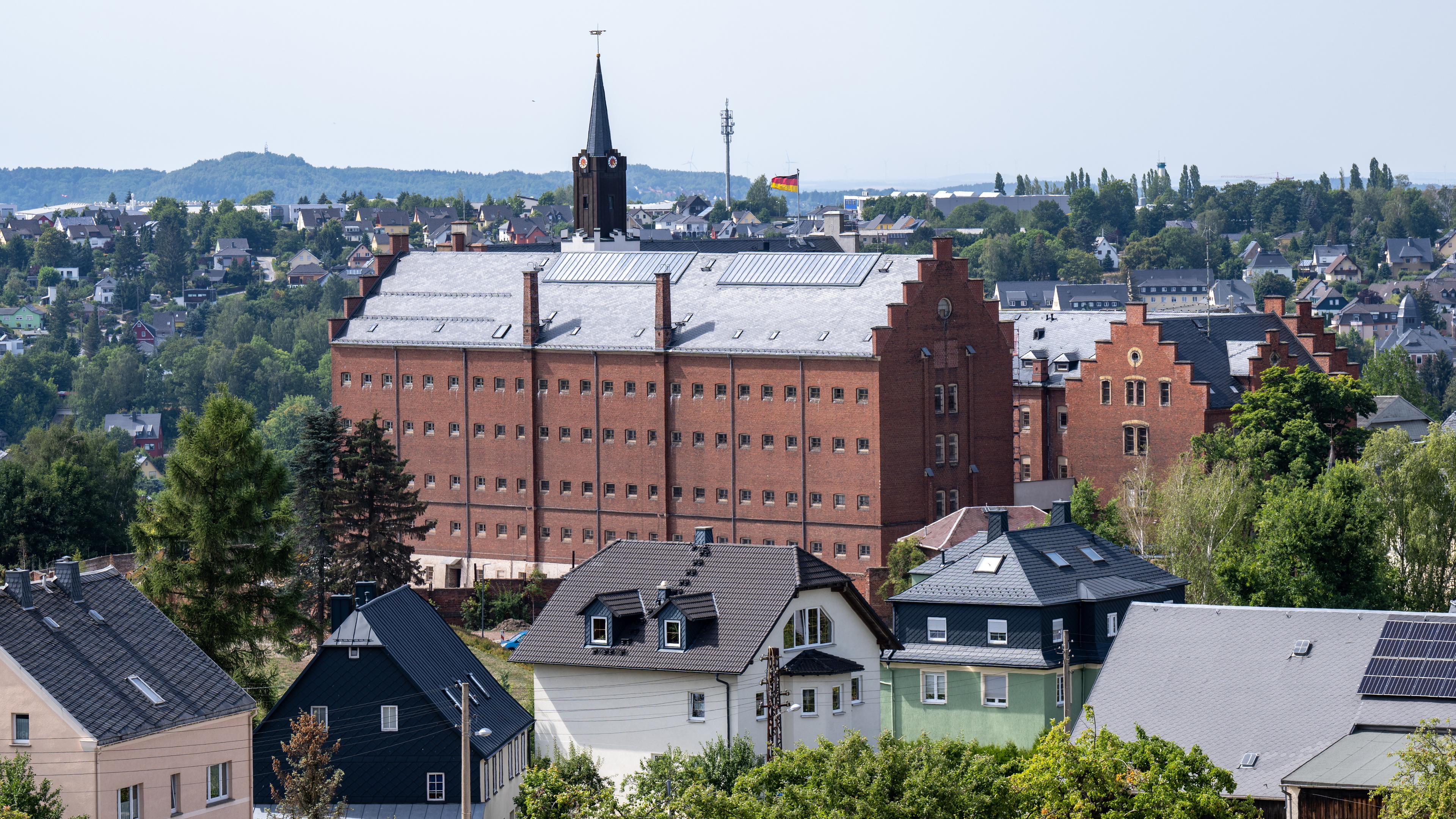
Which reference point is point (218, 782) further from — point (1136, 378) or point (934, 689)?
point (1136, 378)

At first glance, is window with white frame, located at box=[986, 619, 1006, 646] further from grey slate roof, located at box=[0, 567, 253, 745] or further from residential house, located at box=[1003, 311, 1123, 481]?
residential house, located at box=[1003, 311, 1123, 481]

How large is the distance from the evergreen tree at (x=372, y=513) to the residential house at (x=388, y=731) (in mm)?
29991

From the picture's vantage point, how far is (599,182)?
12456 cm

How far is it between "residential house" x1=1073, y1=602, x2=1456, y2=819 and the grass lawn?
77.2ft

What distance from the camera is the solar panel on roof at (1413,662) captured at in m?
50.4

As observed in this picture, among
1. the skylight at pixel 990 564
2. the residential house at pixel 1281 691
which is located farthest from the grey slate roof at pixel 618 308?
the residential house at pixel 1281 691

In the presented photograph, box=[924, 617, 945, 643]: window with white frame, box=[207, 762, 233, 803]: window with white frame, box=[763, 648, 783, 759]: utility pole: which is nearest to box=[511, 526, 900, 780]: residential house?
box=[924, 617, 945, 643]: window with white frame

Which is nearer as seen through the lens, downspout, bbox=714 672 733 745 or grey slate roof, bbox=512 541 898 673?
downspout, bbox=714 672 733 745

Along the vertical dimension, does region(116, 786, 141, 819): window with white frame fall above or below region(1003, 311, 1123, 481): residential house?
below

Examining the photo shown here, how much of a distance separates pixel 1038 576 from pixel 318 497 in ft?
113

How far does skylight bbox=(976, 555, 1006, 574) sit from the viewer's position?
62.4 meters

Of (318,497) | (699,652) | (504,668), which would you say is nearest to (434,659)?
(699,652)

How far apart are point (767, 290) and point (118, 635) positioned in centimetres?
4851

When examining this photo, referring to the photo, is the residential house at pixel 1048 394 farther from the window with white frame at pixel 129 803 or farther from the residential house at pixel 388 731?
the window with white frame at pixel 129 803
